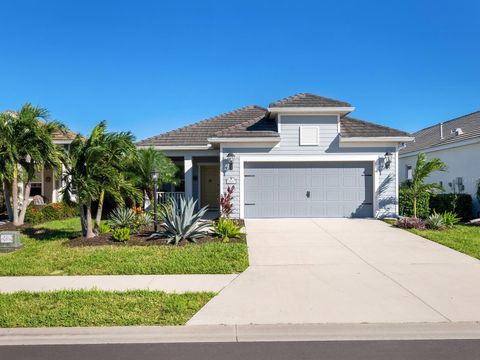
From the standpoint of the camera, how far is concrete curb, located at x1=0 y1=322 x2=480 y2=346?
4.35 meters

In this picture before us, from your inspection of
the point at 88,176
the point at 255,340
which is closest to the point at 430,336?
the point at 255,340

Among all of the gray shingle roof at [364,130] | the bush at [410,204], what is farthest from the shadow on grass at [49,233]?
the bush at [410,204]

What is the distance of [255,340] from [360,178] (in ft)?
37.0

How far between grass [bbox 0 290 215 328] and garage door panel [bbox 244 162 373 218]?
350 inches

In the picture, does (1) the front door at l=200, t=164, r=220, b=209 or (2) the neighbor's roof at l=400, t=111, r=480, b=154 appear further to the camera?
(1) the front door at l=200, t=164, r=220, b=209

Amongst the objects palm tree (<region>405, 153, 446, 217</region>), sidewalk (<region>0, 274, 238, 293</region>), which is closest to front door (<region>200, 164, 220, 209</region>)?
palm tree (<region>405, 153, 446, 217</region>)

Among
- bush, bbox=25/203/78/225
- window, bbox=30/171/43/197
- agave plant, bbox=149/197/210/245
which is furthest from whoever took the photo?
window, bbox=30/171/43/197

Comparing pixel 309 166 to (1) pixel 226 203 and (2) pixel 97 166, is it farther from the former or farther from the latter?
(2) pixel 97 166

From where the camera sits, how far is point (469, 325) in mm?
4609

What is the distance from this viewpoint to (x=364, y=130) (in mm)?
14281

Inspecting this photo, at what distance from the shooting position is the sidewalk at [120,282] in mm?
6102

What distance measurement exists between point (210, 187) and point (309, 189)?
575cm

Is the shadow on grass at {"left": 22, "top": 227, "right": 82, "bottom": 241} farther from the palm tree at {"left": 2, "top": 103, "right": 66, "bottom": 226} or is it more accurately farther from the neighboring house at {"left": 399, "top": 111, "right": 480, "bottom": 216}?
the neighboring house at {"left": 399, "top": 111, "right": 480, "bottom": 216}

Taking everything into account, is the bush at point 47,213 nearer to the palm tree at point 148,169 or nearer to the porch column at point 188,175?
the palm tree at point 148,169
